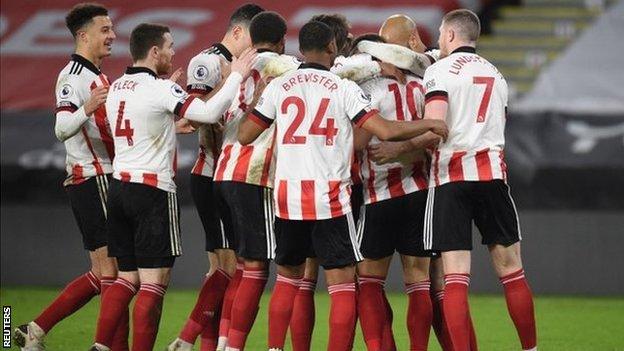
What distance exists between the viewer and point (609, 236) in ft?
41.2

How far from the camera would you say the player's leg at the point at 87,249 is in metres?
8.13

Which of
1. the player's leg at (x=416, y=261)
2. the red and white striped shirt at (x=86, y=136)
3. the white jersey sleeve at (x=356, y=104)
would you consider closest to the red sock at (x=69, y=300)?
the red and white striped shirt at (x=86, y=136)

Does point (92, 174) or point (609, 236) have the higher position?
point (92, 174)

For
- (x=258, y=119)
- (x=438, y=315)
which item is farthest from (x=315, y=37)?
(x=438, y=315)

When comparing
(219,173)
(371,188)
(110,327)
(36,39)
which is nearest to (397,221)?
(371,188)

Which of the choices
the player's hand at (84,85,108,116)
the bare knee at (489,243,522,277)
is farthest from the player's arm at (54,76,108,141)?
the bare knee at (489,243,522,277)

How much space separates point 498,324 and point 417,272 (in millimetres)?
3012

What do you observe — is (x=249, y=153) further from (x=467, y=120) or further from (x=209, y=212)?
(x=467, y=120)

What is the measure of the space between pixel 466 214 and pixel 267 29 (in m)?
1.53

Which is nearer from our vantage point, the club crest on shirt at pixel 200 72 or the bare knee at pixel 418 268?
the bare knee at pixel 418 268

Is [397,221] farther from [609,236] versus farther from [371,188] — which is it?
[609,236]

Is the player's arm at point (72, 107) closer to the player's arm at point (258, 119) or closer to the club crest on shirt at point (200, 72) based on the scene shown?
the club crest on shirt at point (200, 72)

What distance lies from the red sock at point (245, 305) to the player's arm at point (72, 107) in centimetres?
130

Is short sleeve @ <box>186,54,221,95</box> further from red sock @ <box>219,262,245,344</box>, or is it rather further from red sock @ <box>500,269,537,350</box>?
red sock @ <box>500,269,537,350</box>
